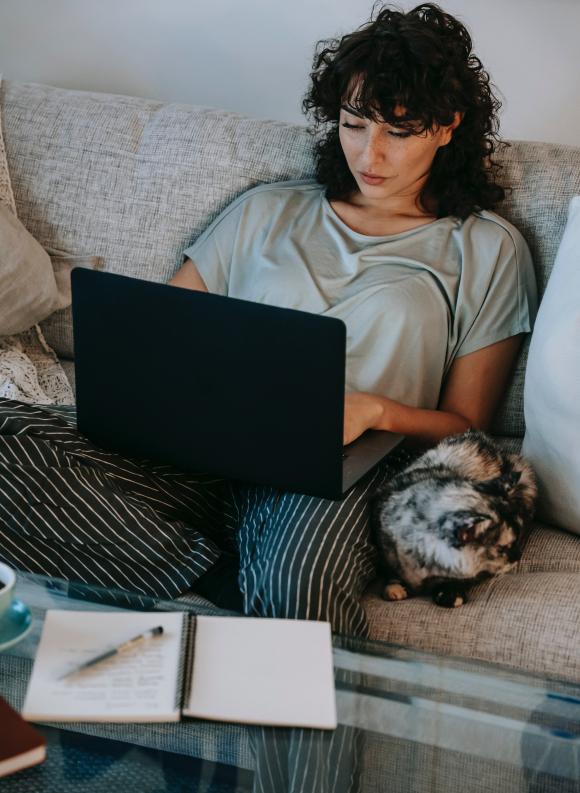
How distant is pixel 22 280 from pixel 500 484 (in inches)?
39.5

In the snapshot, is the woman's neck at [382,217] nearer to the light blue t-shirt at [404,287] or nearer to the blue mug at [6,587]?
the light blue t-shirt at [404,287]

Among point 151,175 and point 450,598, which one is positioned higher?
point 151,175

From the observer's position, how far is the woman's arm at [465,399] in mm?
1535

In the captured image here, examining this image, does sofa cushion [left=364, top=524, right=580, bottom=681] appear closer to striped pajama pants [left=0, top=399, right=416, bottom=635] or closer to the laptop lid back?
striped pajama pants [left=0, top=399, right=416, bottom=635]

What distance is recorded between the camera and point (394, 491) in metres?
1.37

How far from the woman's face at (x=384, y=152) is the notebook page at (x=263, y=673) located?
0.89m

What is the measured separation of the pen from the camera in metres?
0.92


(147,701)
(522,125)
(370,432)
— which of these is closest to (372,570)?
(370,432)

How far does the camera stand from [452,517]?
4.08 feet

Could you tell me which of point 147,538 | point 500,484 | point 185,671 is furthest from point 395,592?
point 185,671

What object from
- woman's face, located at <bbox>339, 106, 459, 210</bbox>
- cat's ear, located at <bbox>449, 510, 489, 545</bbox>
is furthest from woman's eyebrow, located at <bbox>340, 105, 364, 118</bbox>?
cat's ear, located at <bbox>449, 510, 489, 545</bbox>

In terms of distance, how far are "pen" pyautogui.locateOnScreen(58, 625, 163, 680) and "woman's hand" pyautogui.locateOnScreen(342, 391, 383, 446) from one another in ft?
1.68

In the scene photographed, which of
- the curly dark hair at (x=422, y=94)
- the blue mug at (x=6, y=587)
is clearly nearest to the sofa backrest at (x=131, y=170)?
the curly dark hair at (x=422, y=94)

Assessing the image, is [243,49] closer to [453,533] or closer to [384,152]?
[384,152]
